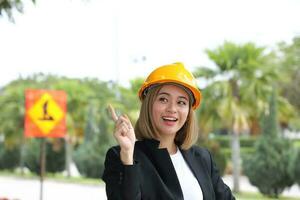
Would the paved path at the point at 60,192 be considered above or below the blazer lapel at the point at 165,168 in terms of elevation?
below

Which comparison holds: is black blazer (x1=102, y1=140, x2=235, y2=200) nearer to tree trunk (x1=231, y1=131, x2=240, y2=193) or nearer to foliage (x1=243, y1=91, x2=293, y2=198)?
foliage (x1=243, y1=91, x2=293, y2=198)

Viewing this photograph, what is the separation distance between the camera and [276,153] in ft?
50.8

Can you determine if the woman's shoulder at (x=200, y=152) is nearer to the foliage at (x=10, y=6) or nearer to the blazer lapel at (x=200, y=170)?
the blazer lapel at (x=200, y=170)

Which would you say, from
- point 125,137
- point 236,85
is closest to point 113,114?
point 125,137

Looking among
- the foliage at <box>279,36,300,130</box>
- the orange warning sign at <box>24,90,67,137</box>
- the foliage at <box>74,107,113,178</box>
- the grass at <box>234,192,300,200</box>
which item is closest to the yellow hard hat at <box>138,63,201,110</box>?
the orange warning sign at <box>24,90,67,137</box>

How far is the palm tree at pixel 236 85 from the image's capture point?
1814 cm

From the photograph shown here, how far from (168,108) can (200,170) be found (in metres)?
0.22

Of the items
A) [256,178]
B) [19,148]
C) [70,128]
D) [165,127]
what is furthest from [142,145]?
[19,148]

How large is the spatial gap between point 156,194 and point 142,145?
163 millimetres

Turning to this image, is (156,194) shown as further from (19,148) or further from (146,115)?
(19,148)

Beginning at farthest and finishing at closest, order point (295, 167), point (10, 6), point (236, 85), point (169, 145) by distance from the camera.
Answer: point (236, 85) → point (295, 167) → point (10, 6) → point (169, 145)

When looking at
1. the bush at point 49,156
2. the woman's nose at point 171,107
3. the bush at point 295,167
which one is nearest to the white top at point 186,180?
the woman's nose at point 171,107

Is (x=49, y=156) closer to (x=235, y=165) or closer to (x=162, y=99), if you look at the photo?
(x=235, y=165)

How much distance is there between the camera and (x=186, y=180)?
1586mm
